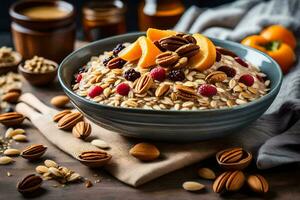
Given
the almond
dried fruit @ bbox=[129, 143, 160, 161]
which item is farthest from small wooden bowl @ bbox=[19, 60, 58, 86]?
dried fruit @ bbox=[129, 143, 160, 161]

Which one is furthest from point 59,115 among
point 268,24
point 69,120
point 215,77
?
point 268,24

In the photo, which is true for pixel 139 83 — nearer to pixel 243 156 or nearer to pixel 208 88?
pixel 208 88

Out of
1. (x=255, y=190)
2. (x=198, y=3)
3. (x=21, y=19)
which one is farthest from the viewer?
(x=198, y=3)

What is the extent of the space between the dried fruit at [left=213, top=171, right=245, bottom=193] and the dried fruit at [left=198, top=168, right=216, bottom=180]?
27mm

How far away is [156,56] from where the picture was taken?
1.21 metres

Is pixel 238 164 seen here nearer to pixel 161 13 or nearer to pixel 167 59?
pixel 167 59

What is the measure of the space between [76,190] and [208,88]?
1.03 ft

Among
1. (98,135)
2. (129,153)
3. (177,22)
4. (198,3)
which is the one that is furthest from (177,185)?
(198,3)

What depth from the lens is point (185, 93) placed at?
3.82ft

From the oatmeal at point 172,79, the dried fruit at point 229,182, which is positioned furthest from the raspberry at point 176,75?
the dried fruit at point 229,182

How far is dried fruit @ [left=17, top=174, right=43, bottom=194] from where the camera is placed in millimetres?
1103

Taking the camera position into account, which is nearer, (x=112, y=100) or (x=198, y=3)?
(x=112, y=100)

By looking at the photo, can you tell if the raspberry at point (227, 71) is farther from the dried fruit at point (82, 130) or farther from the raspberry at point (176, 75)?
the dried fruit at point (82, 130)

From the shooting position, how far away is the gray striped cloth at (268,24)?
3.89 feet
